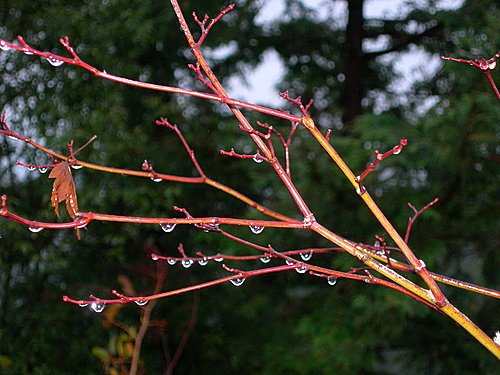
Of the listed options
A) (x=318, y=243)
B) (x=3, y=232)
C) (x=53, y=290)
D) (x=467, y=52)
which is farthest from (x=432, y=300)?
(x=53, y=290)

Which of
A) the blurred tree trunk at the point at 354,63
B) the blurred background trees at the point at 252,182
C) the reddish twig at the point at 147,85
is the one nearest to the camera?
the reddish twig at the point at 147,85

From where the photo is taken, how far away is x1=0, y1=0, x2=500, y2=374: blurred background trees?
3.23 meters

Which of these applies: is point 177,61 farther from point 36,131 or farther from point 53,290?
point 53,290

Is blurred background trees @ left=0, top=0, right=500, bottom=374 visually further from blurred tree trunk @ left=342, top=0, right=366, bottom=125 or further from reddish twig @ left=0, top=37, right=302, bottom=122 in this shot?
reddish twig @ left=0, top=37, right=302, bottom=122

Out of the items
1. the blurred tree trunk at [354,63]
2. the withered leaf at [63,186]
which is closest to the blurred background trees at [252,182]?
the blurred tree trunk at [354,63]

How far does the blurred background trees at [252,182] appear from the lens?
3.23 metres

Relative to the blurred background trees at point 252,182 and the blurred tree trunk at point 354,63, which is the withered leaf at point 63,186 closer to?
the blurred background trees at point 252,182

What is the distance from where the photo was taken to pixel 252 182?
3840 millimetres

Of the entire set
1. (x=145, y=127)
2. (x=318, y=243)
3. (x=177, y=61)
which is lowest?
(x=318, y=243)

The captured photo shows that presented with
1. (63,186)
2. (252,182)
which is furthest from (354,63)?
(63,186)

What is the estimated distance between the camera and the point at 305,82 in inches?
178

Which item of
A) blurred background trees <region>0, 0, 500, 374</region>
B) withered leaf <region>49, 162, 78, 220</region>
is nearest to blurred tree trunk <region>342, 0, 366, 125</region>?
blurred background trees <region>0, 0, 500, 374</region>

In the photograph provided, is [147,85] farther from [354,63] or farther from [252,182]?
[354,63]

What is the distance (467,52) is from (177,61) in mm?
2133
